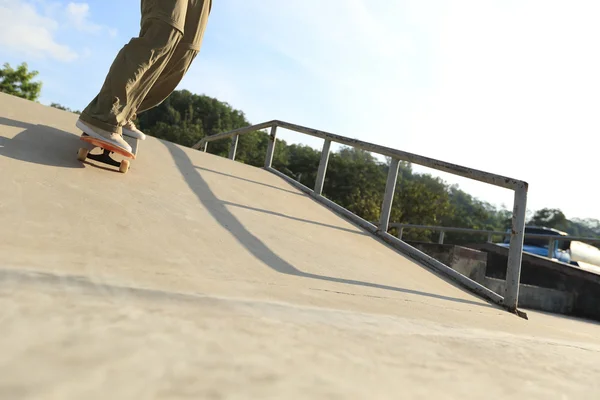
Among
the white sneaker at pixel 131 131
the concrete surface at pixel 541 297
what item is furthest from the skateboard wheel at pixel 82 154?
the concrete surface at pixel 541 297

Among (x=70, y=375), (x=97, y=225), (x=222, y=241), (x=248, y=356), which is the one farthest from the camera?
(x=222, y=241)

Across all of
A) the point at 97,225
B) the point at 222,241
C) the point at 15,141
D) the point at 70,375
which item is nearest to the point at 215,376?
the point at 70,375

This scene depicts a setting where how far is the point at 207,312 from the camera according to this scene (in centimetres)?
127

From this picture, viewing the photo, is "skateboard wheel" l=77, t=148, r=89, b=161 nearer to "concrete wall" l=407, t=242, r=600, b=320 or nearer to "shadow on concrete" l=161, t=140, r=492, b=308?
"shadow on concrete" l=161, t=140, r=492, b=308

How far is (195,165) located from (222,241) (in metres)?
2.11

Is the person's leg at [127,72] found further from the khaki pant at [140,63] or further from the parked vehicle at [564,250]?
the parked vehicle at [564,250]

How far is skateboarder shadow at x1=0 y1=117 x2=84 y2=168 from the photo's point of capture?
268cm

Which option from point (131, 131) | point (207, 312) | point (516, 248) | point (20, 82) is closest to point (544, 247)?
point (516, 248)

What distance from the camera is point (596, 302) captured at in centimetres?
540

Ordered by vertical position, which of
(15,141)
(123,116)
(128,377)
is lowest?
(128,377)

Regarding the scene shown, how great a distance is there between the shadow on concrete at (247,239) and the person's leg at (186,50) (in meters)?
0.72

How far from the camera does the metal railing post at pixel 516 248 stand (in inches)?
123

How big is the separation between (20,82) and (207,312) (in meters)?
30.4

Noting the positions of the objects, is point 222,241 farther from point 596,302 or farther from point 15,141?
point 596,302
